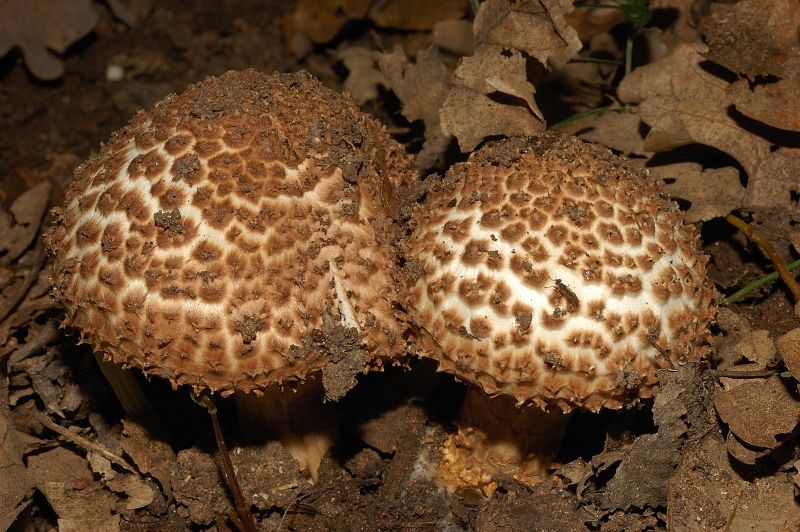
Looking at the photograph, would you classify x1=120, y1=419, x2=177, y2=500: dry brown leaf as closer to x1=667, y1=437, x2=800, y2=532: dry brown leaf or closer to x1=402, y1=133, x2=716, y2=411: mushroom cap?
x1=402, y1=133, x2=716, y2=411: mushroom cap

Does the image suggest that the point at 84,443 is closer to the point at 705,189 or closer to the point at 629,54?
the point at 705,189

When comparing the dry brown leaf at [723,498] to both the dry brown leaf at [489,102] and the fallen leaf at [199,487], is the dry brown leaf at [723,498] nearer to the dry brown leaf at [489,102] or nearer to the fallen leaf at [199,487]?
the dry brown leaf at [489,102]

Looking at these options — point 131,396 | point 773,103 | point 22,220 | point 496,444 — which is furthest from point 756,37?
point 22,220

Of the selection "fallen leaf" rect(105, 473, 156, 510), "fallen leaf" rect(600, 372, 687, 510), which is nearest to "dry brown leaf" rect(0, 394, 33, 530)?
"fallen leaf" rect(105, 473, 156, 510)

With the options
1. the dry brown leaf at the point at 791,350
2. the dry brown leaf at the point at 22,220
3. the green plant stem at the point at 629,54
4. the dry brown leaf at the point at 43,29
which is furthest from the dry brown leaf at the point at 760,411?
the dry brown leaf at the point at 43,29

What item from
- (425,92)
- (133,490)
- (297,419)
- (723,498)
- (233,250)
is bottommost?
(723,498)

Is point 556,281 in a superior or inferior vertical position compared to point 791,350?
superior
